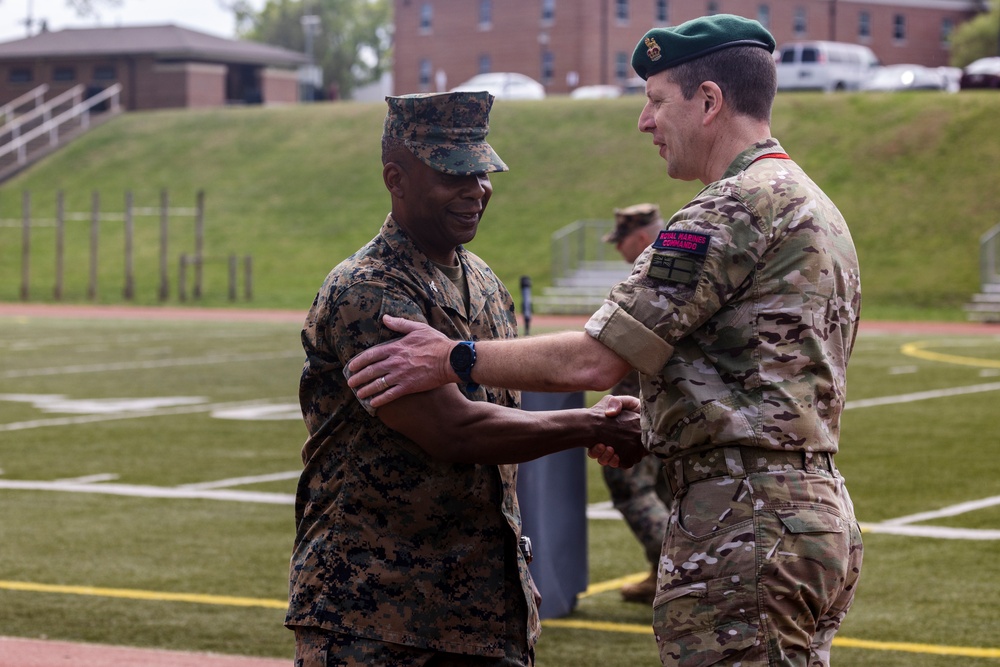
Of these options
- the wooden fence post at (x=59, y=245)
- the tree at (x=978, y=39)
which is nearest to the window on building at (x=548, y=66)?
the tree at (x=978, y=39)

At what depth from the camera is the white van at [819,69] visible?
56.7 m

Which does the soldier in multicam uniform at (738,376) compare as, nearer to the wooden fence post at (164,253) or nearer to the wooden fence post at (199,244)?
the wooden fence post at (199,244)

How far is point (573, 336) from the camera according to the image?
359 centimetres

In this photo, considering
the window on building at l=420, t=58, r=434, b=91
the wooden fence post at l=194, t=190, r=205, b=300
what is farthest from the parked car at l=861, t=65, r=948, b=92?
the window on building at l=420, t=58, r=434, b=91

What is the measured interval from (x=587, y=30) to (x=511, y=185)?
2793 cm

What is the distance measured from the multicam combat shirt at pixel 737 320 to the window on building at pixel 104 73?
2609 inches

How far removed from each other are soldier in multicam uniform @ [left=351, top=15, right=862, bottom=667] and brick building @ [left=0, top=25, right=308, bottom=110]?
208 feet

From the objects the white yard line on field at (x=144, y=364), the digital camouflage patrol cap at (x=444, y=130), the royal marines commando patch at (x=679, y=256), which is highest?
the digital camouflage patrol cap at (x=444, y=130)

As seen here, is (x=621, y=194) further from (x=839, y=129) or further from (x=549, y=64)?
(x=549, y=64)

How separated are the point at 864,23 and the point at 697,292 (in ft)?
274

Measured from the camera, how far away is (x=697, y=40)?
11.7 feet

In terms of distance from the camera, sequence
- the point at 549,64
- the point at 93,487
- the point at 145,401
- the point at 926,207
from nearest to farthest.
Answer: the point at 93,487, the point at 145,401, the point at 926,207, the point at 549,64

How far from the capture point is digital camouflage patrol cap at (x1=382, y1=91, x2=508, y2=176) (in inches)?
160

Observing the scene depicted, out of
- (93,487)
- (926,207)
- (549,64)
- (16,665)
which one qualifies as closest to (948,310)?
(926,207)
